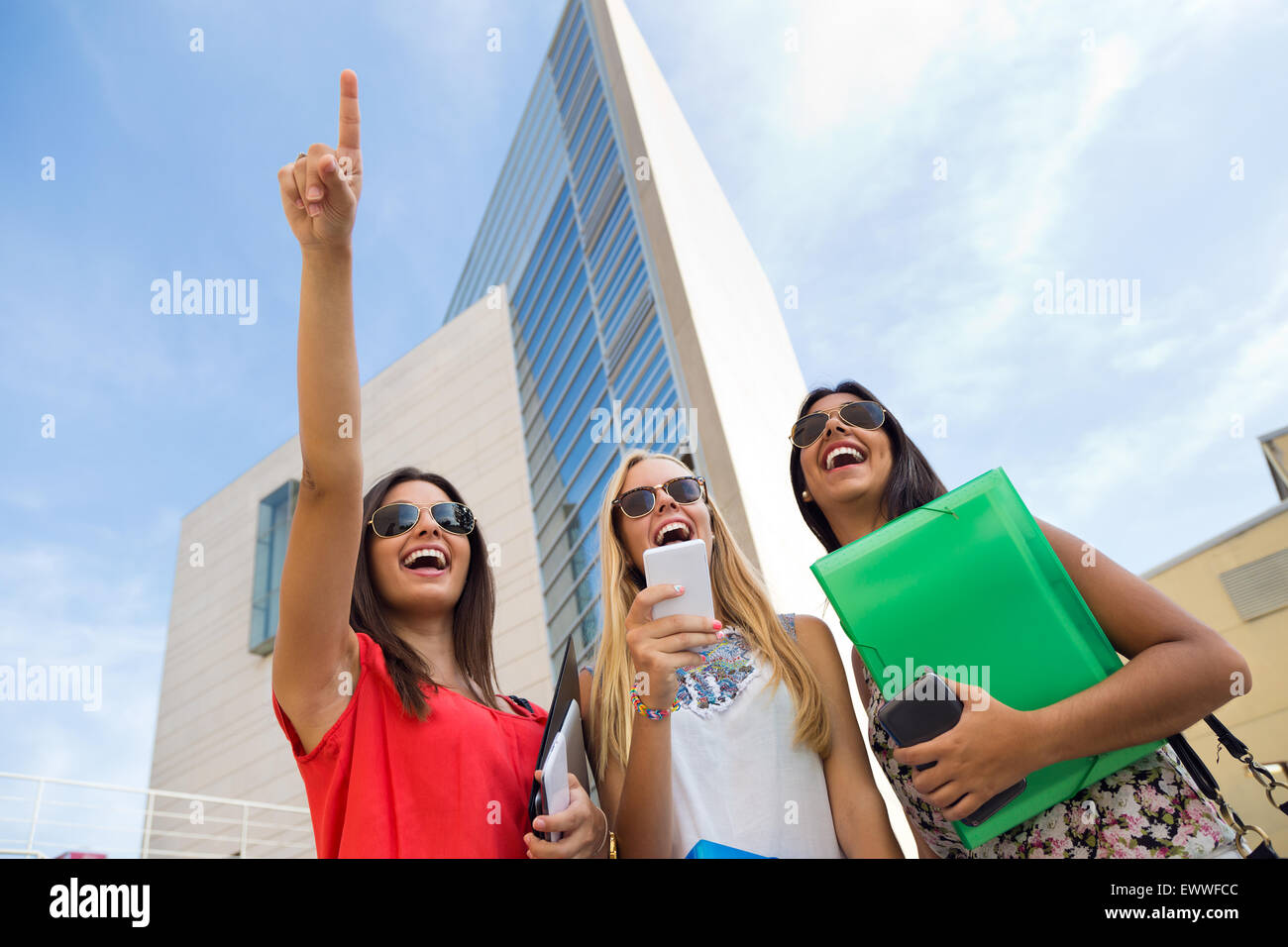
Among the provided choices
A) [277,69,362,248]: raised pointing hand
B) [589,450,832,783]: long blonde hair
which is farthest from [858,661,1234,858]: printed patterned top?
[277,69,362,248]: raised pointing hand

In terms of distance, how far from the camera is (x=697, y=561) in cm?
164

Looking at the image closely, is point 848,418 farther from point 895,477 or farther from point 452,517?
point 452,517

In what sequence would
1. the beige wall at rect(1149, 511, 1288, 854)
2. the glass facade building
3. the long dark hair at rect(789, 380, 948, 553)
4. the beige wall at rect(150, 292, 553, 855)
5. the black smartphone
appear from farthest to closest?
the beige wall at rect(150, 292, 553, 855) < the beige wall at rect(1149, 511, 1288, 854) < the glass facade building < the long dark hair at rect(789, 380, 948, 553) < the black smartphone

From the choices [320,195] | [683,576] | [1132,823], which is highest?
[320,195]

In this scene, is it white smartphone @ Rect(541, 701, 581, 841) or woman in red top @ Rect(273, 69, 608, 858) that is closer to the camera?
white smartphone @ Rect(541, 701, 581, 841)

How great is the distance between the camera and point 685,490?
2441 millimetres

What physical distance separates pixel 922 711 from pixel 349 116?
67.2 inches

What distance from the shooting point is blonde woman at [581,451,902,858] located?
172 cm

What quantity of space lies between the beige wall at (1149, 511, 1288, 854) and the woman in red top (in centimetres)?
1382

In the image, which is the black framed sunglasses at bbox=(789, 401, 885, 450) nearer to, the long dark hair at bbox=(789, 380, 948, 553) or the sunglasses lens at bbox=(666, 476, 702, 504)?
the long dark hair at bbox=(789, 380, 948, 553)

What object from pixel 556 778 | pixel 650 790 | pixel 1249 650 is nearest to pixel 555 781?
pixel 556 778

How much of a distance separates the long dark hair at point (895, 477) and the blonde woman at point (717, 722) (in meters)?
0.30

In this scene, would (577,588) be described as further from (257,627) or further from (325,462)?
(257,627)
